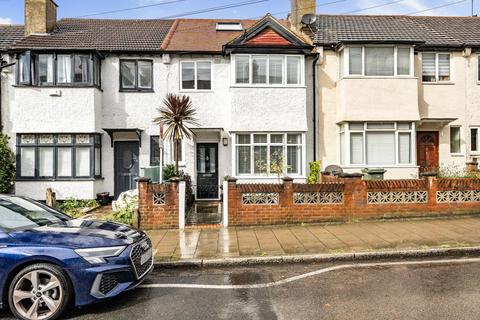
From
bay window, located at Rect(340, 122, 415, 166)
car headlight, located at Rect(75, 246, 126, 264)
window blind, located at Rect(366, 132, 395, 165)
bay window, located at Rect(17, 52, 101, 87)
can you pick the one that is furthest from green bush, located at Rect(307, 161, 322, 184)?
car headlight, located at Rect(75, 246, 126, 264)

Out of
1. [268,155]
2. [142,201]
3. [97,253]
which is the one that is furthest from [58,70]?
[97,253]

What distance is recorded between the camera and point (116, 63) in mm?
15562

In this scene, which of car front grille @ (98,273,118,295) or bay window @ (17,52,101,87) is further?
bay window @ (17,52,101,87)

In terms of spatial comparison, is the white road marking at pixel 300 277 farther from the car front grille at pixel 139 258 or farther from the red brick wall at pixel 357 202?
the red brick wall at pixel 357 202

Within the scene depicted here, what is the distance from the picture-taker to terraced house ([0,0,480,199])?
47.6ft

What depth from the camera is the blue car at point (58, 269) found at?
4.56 m

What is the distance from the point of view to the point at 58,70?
1458cm

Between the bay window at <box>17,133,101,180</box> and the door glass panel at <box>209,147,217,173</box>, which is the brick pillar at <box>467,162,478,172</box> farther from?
the bay window at <box>17,133,101,180</box>

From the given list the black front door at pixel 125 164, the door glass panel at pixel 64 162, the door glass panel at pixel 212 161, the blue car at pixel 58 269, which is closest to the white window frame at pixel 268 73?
the door glass panel at pixel 212 161

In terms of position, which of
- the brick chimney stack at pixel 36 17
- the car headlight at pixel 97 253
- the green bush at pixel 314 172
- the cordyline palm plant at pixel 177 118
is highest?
the brick chimney stack at pixel 36 17

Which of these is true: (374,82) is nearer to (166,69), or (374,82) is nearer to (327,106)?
(327,106)

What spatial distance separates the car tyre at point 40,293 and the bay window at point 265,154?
1039 centimetres

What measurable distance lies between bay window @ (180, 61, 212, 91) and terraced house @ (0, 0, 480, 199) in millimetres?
41

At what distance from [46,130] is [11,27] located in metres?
6.83
